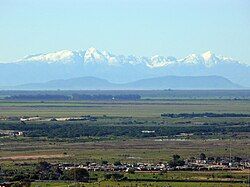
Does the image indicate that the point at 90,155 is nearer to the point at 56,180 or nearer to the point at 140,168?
the point at 140,168

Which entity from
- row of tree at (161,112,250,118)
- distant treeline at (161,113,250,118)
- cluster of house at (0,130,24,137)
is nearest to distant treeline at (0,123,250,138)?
cluster of house at (0,130,24,137)

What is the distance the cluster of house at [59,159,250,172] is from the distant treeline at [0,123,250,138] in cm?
2832

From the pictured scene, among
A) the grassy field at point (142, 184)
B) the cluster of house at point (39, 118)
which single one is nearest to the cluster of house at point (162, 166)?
the grassy field at point (142, 184)

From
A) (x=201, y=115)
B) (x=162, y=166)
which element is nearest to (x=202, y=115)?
(x=201, y=115)

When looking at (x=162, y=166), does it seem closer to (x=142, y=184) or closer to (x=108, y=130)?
(x=142, y=184)

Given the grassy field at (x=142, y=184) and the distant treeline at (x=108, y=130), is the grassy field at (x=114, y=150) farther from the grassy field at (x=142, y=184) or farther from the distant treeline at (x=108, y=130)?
the grassy field at (x=142, y=184)

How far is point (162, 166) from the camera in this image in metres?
67.6

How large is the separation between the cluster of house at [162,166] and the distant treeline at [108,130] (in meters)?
28.3

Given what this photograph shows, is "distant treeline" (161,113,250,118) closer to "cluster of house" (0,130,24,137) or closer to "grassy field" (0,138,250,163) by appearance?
"cluster of house" (0,130,24,137)

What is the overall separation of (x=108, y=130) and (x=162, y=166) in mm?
37961

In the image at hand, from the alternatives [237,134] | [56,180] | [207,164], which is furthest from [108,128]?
[56,180]

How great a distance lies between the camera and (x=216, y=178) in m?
59.7

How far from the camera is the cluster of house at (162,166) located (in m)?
65.6

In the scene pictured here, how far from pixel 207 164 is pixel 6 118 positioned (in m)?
68.8
